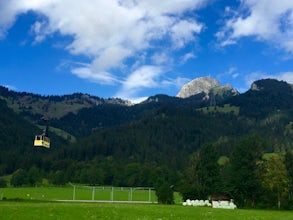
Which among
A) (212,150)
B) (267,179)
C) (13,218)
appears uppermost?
(212,150)

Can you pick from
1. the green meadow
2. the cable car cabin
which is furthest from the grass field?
the cable car cabin

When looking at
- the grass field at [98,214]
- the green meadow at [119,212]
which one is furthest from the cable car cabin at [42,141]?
the grass field at [98,214]

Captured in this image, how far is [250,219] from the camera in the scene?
39.0 metres

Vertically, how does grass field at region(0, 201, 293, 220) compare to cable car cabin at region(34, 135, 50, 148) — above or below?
below

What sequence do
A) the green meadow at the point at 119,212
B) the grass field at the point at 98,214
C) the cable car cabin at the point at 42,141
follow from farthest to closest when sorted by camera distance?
the cable car cabin at the point at 42,141
the green meadow at the point at 119,212
the grass field at the point at 98,214

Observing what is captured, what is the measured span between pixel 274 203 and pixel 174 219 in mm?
63309

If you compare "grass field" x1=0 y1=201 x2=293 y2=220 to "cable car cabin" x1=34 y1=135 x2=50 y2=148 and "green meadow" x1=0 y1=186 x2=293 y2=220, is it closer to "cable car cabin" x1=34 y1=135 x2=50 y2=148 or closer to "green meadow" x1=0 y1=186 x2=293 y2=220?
"green meadow" x1=0 y1=186 x2=293 y2=220

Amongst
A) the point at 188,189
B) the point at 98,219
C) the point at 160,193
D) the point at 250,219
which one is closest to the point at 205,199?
the point at 188,189

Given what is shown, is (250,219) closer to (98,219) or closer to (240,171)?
(98,219)

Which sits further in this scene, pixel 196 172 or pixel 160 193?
pixel 196 172

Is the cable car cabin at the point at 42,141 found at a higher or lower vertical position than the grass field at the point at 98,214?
higher

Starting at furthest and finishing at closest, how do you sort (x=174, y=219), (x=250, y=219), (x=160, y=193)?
1. (x=160, y=193)
2. (x=250, y=219)
3. (x=174, y=219)

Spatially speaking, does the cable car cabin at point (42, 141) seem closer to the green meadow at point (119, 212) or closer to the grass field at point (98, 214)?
the green meadow at point (119, 212)

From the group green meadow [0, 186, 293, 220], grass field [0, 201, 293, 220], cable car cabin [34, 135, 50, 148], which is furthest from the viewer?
cable car cabin [34, 135, 50, 148]
